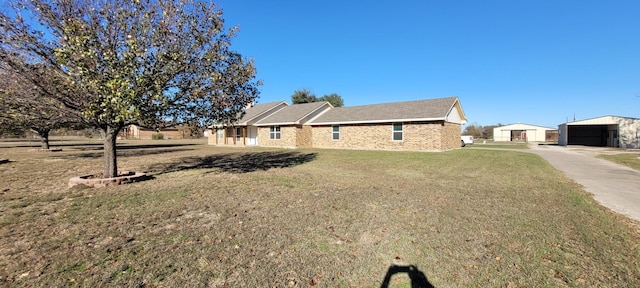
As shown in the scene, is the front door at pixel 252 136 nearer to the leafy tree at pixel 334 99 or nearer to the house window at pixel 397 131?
the house window at pixel 397 131

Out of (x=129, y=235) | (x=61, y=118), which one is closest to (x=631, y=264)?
(x=129, y=235)

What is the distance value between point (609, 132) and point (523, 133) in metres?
25.0

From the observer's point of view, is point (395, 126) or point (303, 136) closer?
point (395, 126)

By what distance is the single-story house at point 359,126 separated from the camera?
20.5 metres

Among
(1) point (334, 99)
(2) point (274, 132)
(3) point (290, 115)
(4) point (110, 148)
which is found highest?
(1) point (334, 99)

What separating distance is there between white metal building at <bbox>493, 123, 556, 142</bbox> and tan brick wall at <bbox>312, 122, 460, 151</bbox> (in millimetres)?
41763

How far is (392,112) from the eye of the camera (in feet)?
75.3

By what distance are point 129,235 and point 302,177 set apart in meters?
5.69

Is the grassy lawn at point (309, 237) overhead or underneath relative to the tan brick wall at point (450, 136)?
underneath

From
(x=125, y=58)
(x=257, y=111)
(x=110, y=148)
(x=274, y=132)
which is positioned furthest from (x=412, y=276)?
(x=257, y=111)

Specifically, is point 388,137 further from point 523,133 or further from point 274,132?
point 523,133

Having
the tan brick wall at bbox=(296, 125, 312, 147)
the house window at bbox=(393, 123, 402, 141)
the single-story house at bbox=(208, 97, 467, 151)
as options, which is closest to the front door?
the single-story house at bbox=(208, 97, 467, 151)

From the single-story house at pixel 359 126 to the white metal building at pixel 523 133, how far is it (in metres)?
39.4

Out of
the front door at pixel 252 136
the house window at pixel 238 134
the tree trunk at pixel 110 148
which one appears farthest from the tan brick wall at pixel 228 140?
the tree trunk at pixel 110 148
